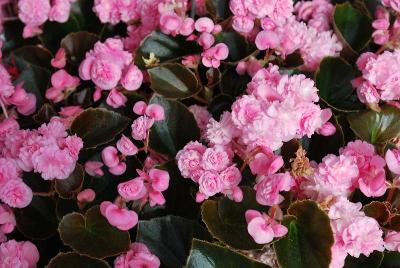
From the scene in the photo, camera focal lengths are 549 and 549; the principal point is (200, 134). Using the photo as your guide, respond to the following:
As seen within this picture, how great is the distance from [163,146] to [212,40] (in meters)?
0.21

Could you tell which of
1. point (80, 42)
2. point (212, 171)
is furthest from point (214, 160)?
point (80, 42)

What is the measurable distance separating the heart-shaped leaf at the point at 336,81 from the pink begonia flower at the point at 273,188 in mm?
285

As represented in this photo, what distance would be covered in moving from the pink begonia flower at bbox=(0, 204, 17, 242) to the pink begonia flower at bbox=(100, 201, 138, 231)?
0.18 m

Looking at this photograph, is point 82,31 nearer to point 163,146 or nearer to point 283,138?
point 163,146

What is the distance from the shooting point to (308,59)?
1.06 metres

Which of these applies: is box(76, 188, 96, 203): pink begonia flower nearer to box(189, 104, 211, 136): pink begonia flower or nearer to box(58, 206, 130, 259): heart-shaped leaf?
box(58, 206, 130, 259): heart-shaped leaf

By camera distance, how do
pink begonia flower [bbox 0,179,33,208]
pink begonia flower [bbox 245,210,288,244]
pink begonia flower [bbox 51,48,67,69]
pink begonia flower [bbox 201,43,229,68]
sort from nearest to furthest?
pink begonia flower [bbox 245,210,288,244] → pink begonia flower [bbox 0,179,33,208] → pink begonia flower [bbox 201,43,229,68] → pink begonia flower [bbox 51,48,67,69]

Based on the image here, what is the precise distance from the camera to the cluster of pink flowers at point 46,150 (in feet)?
2.86

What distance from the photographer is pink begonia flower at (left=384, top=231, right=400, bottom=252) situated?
81 centimetres

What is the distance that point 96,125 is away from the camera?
3.17ft

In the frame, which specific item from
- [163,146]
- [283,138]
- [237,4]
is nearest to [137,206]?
[163,146]

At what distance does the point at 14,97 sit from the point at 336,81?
23.5 inches

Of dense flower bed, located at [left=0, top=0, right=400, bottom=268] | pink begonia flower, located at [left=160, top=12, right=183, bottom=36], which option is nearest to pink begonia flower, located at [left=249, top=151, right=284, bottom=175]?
dense flower bed, located at [left=0, top=0, right=400, bottom=268]

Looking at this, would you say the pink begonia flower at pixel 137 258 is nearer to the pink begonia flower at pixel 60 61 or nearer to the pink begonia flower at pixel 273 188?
the pink begonia flower at pixel 273 188
